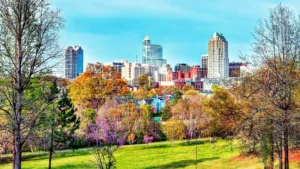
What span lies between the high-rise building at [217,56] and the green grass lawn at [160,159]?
406 ft

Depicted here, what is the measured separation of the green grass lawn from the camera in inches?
781

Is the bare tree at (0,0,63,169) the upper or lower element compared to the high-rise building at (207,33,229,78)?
lower

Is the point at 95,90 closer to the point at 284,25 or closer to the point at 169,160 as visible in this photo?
the point at 169,160

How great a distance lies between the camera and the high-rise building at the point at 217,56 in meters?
152

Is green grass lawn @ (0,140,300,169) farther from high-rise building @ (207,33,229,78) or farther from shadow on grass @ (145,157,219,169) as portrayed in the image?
high-rise building @ (207,33,229,78)

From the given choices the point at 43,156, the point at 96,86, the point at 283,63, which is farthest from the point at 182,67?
the point at 283,63

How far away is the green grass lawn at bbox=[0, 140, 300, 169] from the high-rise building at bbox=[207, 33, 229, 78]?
406 feet

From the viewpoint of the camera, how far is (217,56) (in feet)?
500

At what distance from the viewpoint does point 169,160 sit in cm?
2297

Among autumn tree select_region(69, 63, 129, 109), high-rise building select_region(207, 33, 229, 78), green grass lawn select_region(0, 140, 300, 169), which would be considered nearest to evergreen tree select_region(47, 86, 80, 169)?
green grass lawn select_region(0, 140, 300, 169)

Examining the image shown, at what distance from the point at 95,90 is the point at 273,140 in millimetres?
31445

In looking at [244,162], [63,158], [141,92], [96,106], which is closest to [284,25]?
[244,162]

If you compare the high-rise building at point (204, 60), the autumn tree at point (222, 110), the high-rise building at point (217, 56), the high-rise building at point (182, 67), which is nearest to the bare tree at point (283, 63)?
the autumn tree at point (222, 110)

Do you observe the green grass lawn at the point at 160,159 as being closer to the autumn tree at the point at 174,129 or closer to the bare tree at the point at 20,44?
the autumn tree at the point at 174,129
